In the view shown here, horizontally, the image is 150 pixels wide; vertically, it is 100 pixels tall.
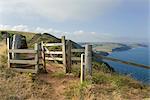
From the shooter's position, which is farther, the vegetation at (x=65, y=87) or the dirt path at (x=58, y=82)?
the dirt path at (x=58, y=82)

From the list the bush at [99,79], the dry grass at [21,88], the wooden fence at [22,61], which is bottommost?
the dry grass at [21,88]

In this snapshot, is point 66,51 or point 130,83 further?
point 66,51

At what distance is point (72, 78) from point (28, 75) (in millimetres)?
1852

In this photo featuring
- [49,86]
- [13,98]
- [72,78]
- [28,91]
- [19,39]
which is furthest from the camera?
[19,39]

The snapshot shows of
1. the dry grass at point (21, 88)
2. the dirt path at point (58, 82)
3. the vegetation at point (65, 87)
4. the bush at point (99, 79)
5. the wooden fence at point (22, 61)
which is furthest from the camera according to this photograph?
the wooden fence at point (22, 61)

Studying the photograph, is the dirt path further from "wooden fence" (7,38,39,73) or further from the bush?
the bush

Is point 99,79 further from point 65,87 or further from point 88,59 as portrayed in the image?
point 65,87

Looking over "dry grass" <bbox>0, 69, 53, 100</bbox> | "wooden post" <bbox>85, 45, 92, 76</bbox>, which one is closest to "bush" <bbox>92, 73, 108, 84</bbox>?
"wooden post" <bbox>85, 45, 92, 76</bbox>

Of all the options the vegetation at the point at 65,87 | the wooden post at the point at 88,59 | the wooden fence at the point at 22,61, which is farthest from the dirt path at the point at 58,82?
the wooden post at the point at 88,59

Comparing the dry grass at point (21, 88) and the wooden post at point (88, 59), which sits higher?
the wooden post at point (88, 59)

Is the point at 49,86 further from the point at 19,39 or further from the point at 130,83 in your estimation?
the point at 19,39

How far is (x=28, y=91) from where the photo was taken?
10695 millimetres

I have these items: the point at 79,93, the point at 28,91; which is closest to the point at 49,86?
the point at 28,91

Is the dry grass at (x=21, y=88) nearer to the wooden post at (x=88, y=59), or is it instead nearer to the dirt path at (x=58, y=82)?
the dirt path at (x=58, y=82)
